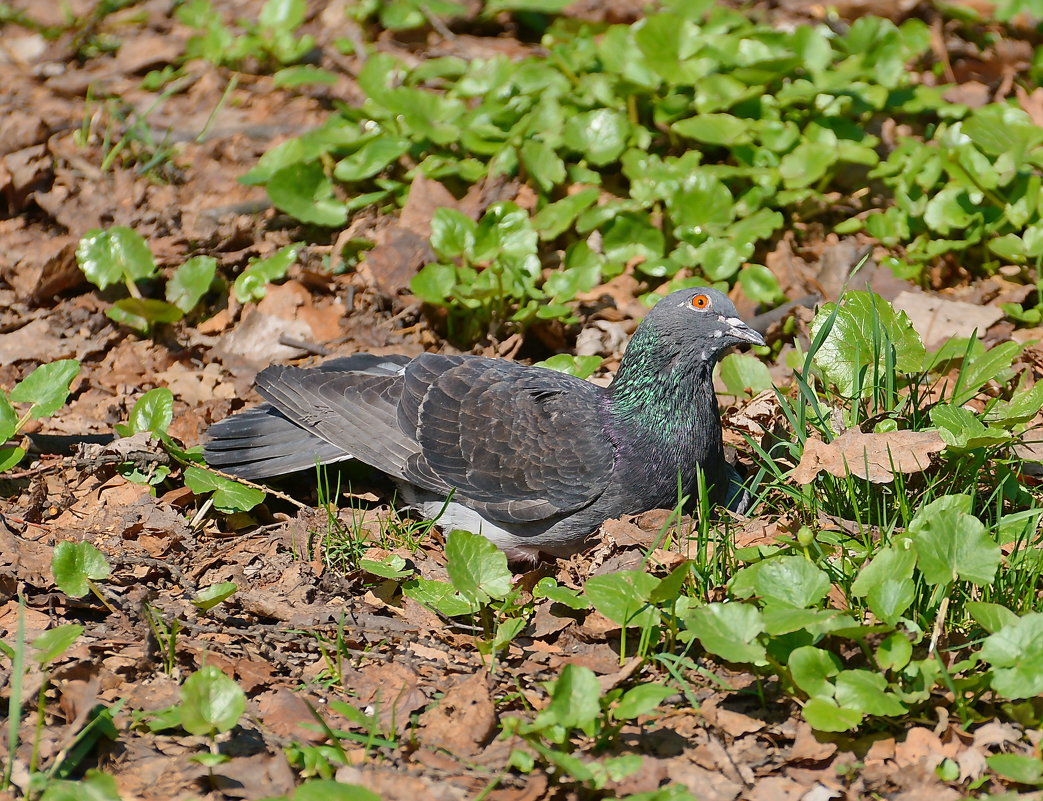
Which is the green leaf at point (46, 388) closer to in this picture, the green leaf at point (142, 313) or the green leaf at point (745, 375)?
the green leaf at point (142, 313)

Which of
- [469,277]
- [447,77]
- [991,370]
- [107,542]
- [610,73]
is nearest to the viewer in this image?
[991,370]

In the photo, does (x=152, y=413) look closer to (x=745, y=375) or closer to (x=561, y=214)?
(x=561, y=214)

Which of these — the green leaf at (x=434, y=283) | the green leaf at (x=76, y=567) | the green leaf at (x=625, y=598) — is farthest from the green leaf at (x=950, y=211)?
the green leaf at (x=76, y=567)

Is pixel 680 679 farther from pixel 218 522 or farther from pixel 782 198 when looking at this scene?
pixel 782 198

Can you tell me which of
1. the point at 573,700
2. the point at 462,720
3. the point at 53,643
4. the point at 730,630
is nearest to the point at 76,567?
the point at 53,643

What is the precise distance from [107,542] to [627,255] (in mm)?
3487

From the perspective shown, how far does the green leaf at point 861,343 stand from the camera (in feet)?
15.7

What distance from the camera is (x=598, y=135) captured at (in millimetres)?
7301

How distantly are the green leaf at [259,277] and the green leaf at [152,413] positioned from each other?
51.8 inches

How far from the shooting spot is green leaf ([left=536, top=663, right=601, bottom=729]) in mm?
3523

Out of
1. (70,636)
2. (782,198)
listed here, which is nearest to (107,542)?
(70,636)

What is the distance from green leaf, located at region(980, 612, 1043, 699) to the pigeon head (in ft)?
6.41

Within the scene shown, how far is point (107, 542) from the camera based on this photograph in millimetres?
5059

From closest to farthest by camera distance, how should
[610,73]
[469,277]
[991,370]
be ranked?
1. [991,370]
2. [469,277]
3. [610,73]
